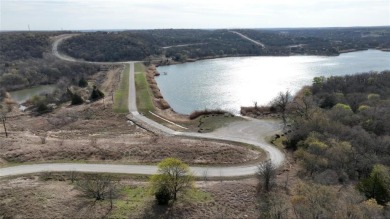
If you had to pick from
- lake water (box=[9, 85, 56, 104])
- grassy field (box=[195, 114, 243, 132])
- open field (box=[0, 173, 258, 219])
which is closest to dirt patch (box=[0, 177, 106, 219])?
open field (box=[0, 173, 258, 219])

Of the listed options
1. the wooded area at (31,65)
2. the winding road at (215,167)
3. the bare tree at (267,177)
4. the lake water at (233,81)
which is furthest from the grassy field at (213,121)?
the wooded area at (31,65)

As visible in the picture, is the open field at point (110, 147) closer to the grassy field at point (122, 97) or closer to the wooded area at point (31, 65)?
the grassy field at point (122, 97)

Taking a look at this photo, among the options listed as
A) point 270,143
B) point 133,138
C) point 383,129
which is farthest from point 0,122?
point 383,129

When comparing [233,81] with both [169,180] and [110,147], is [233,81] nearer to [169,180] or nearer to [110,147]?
[110,147]

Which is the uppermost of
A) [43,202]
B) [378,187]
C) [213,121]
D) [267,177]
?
[267,177]

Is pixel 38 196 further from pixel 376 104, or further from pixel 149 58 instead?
pixel 149 58

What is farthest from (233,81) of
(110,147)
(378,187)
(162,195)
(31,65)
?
(162,195)
